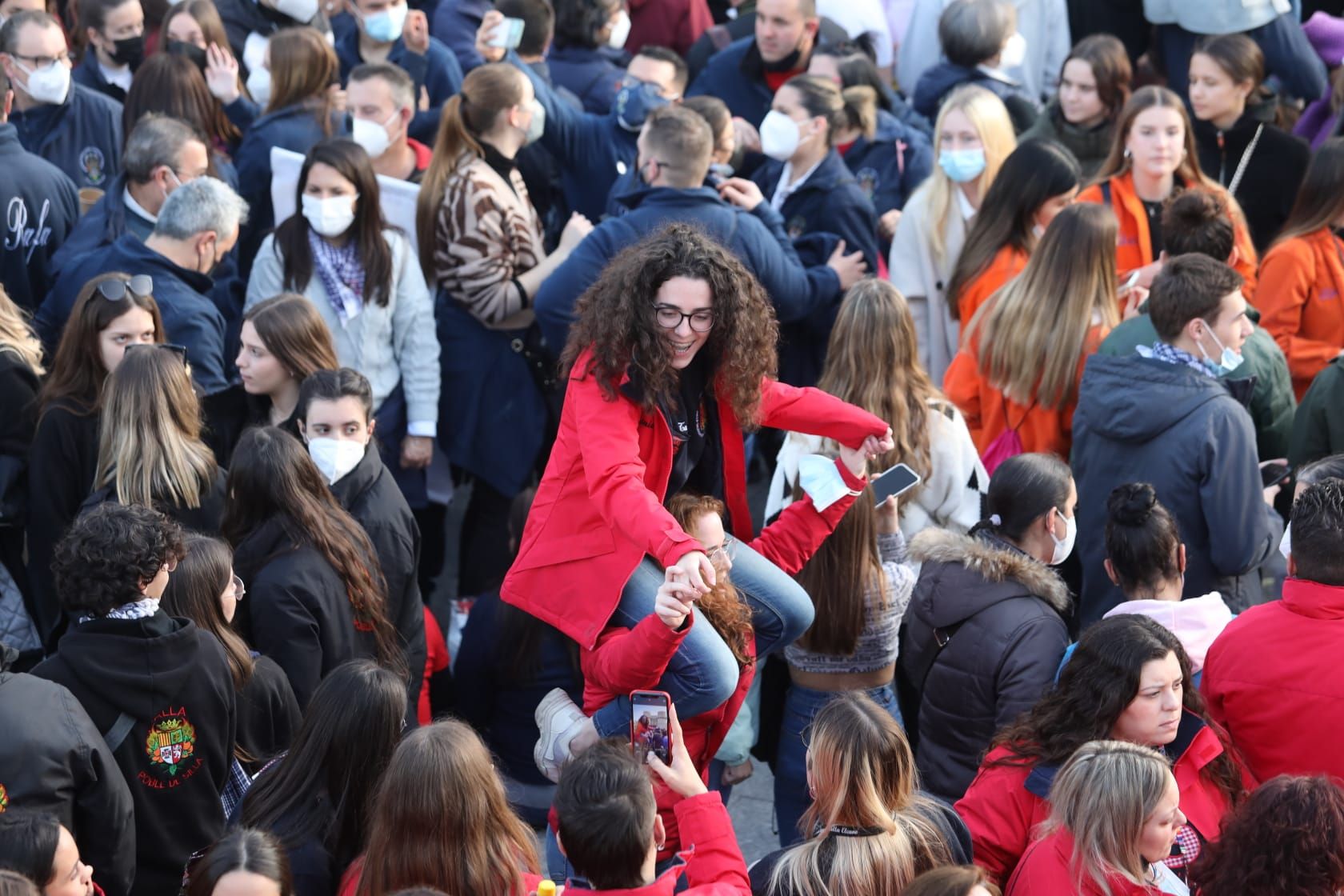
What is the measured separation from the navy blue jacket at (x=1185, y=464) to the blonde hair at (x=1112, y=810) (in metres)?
1.78

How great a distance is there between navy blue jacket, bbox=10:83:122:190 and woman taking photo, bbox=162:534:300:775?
3564 millimetres

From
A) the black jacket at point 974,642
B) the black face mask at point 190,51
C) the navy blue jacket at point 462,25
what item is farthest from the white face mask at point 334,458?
the navy blue jacket at point 462,25

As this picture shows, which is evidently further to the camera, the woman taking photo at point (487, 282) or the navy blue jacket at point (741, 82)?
the navy blue jacket at point (741, 82)

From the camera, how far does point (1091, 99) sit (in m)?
7.39

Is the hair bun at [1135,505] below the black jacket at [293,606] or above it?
above

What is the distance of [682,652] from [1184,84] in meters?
5.83

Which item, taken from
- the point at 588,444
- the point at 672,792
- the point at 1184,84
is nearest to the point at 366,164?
the point at 588,444

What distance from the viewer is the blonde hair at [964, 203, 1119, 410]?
563cm

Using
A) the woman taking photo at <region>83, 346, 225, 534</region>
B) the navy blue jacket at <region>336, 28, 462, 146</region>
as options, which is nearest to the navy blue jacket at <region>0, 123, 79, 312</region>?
the woman taking photo at <region>83, 346, 225, 534</region>

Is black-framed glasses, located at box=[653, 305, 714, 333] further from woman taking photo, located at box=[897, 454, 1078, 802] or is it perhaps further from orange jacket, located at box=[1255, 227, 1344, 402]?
orange jacket, located at box=[1255, 227, 1344, 402]

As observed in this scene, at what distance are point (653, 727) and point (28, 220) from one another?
4030 millimetres

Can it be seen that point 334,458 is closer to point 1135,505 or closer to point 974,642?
point 974,642

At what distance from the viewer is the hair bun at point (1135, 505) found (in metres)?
4.29

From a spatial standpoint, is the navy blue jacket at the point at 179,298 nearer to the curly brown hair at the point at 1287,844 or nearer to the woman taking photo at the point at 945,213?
the woman taking photo at the point at 945,213
